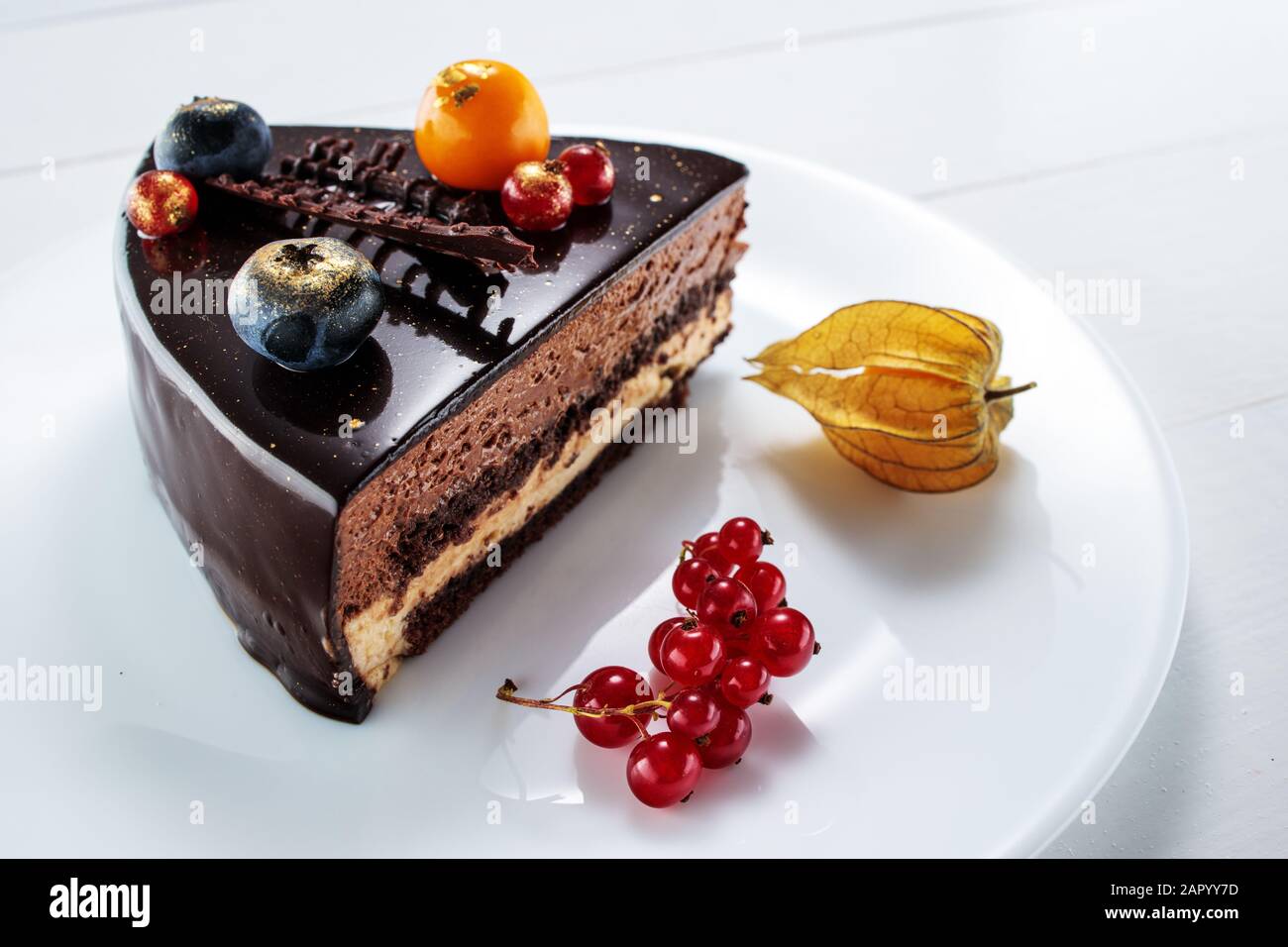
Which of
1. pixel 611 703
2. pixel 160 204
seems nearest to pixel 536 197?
pixel 160 204

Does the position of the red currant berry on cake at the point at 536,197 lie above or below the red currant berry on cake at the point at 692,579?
above

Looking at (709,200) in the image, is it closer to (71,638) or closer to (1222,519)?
(1222,519)

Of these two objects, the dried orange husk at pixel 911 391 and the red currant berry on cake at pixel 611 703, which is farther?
the dried orange husk at pixel 911 391

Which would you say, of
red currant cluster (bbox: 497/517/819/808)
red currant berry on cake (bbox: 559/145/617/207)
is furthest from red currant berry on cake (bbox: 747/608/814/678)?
red currant berry on cake (bbox: 559/145/617/207)

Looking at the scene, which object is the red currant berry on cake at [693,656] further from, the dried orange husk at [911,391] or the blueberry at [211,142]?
the blueberry at [211,142]

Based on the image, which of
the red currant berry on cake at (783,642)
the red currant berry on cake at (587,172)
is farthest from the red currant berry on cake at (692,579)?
the red currant berry on cake at (587,172)

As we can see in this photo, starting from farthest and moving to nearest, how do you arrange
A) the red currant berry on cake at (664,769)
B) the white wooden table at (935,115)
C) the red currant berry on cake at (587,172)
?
the white wooden table at (935,115) → the red currant berry on cake at (587,172) → the red currant berry on cake at (664,769)

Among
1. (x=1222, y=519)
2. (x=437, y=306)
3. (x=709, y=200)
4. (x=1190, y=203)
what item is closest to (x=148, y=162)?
(x=437, y=306)
